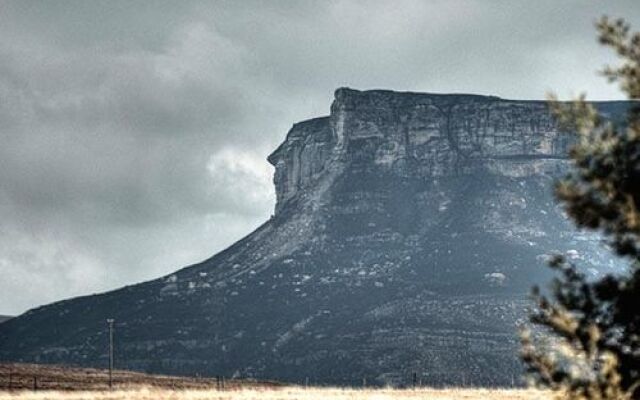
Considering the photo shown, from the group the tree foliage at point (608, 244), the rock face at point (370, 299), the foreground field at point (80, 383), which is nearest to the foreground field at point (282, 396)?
the foreground field at point (80, 383)

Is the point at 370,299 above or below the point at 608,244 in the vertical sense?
above

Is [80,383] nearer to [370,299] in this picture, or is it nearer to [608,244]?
[608,244]

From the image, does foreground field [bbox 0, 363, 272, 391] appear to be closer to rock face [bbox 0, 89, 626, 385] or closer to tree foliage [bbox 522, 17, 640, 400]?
rock face [bbox 0, 89, 626, 385]

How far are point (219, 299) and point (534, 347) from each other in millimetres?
172136

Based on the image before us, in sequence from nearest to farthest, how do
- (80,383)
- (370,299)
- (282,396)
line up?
(282,396), (80,383), (370,299)

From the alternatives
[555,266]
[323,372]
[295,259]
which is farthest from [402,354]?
[555,266]

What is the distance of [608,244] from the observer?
1541cm

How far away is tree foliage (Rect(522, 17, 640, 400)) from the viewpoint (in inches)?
585

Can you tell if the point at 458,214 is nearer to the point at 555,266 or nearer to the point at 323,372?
the point at 323,372

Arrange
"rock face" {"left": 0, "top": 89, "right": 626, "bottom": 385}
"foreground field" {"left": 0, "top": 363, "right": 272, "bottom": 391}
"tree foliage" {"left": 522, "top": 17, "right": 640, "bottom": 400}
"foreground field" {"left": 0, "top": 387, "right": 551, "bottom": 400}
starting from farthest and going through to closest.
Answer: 1. "rock face" {"left": 0, "top": 89, "right": 626, "bottom": 385}
2. "foreground field" {"left": 0, "top": 363, "right": 272, "bottom": 391}
3. "foreground field" {"left": 0, "top": 387, "right": 551, "bottom": 400}
4. "tree foliage" {"left": 522, "top": 17, "right": 640, "bottom": 400}

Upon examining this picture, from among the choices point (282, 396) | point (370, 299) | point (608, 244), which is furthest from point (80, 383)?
point (370, 299)

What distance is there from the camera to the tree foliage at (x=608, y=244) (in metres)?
14.9

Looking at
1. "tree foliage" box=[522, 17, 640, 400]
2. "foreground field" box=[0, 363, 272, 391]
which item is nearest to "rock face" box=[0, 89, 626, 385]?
"foreground field" box=[0, 363, 272, 391]

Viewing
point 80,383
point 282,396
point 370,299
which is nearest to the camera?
point 282,396
